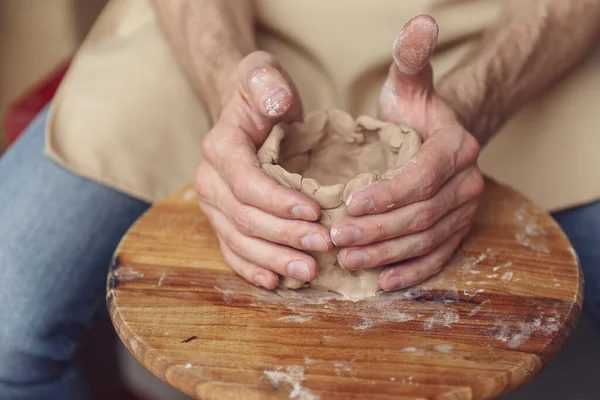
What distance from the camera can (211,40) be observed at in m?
0.99

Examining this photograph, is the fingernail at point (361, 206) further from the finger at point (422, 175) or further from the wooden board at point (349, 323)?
the wooden board at point (349, 323)

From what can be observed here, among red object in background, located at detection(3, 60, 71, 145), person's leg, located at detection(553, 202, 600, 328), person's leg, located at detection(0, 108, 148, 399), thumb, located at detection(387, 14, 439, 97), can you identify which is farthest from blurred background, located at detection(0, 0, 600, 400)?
thumb, located at detection(387, 14, 439, 97)

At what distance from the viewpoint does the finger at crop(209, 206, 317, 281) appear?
71cm

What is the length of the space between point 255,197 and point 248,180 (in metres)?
0.02

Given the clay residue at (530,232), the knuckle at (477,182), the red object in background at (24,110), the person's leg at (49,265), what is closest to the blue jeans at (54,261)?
the person's leg at (49,265)

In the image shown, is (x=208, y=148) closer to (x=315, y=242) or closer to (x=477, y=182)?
(x=315, y=242)

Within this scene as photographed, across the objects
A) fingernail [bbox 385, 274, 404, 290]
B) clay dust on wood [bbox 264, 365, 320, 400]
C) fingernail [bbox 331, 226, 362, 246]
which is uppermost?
fingernail [bbox 331, 226, 362, 246]

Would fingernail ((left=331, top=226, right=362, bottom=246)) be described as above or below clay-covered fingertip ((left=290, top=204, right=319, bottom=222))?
below

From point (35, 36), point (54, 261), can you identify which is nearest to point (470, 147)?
point (54, 261)

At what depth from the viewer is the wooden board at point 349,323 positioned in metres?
0.61

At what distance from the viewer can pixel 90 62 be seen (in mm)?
1135

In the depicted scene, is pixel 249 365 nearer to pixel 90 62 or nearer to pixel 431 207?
pixel 431 207

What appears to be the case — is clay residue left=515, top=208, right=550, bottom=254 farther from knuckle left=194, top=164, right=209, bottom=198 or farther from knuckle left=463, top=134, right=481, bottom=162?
knuckle left=194, top=164, right=209, bottom=198

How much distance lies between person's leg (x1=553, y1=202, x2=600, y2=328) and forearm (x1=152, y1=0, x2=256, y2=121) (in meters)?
0.54
